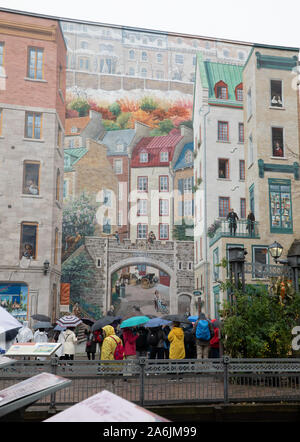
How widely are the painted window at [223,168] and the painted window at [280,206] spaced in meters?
2.16

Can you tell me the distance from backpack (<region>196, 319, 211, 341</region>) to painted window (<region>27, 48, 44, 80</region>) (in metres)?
15.3

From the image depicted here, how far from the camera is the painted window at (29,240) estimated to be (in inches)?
860

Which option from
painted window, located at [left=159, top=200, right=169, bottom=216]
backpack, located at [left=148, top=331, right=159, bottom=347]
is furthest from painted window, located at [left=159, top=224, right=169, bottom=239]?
backpack, located at [left=148, top=331, right=159, bottom=347]

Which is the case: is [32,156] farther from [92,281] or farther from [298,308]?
[298,308]

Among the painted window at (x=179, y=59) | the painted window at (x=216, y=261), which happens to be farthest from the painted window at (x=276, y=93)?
the painted window at (x=216, y=261)

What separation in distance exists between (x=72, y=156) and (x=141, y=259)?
570 centimetres

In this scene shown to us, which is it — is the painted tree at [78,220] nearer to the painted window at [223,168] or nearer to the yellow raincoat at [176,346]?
the painted window at [223,168]

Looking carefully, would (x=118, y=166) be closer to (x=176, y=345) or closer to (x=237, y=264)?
(x=237, y=264)

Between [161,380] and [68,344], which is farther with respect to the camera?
[68,344]

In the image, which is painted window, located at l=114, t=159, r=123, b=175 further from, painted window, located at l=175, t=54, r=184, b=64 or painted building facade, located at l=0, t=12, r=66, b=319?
painted window, located at l=175, t=54, r=184, b=64

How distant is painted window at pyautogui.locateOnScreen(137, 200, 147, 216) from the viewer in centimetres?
2358

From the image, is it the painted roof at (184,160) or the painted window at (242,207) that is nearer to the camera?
the painted window at (242,207)

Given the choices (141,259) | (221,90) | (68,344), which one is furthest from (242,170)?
(68,344)

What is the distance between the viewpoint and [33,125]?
22.9 meters
